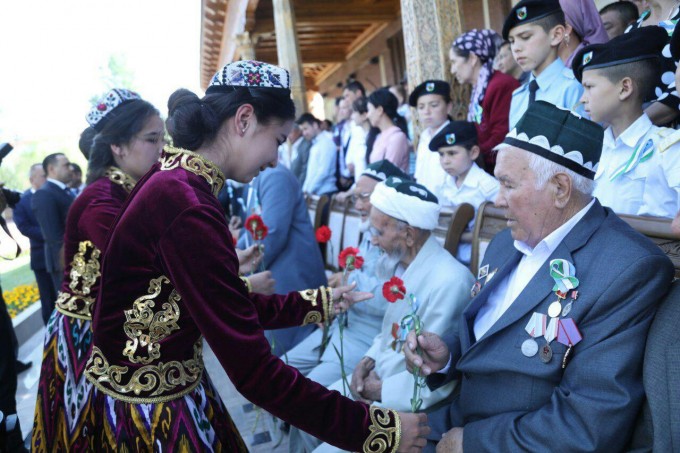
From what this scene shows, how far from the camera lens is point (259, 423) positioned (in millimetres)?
3566

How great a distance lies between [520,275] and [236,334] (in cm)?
104

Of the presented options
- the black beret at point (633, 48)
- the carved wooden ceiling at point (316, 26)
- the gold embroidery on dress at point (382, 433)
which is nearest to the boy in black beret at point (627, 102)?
the black beret at point (633, 48)

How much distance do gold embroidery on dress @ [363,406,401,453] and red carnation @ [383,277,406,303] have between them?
19.5 inches

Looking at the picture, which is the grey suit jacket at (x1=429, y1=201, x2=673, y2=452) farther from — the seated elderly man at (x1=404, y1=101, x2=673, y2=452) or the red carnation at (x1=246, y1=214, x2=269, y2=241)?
the red carnation at (x1=246, y1=214, x2=269, y2=241)

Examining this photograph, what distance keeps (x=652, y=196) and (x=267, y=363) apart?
1727 mm

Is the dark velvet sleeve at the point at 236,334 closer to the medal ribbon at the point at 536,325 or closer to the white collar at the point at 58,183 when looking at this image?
the medal ribbon at the point at 536,325

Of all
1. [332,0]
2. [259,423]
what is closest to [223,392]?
[259,423]

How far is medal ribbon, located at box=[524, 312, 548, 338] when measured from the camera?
5.21 ft

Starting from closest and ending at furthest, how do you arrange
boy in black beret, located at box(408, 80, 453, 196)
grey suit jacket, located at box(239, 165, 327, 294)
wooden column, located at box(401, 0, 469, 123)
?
grey suit jacket, located at box(239, 165, 327, 294), boy in black beret, located at box(408, 80, 453, 196), wooden column, located at box(401, 0, 469, 123)

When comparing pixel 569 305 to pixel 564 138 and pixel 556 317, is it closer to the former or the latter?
pixel 556 317

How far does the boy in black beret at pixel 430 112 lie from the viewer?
432 centimetres

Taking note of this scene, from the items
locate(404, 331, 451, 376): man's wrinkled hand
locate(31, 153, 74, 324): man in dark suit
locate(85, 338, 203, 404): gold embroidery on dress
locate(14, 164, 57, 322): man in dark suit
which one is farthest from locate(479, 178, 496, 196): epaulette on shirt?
locate(14, 164, 57, 322): man in dark suit

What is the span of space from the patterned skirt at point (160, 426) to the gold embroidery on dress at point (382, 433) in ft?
1.56

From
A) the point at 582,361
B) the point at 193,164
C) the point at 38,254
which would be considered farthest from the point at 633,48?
the point at 38,254
